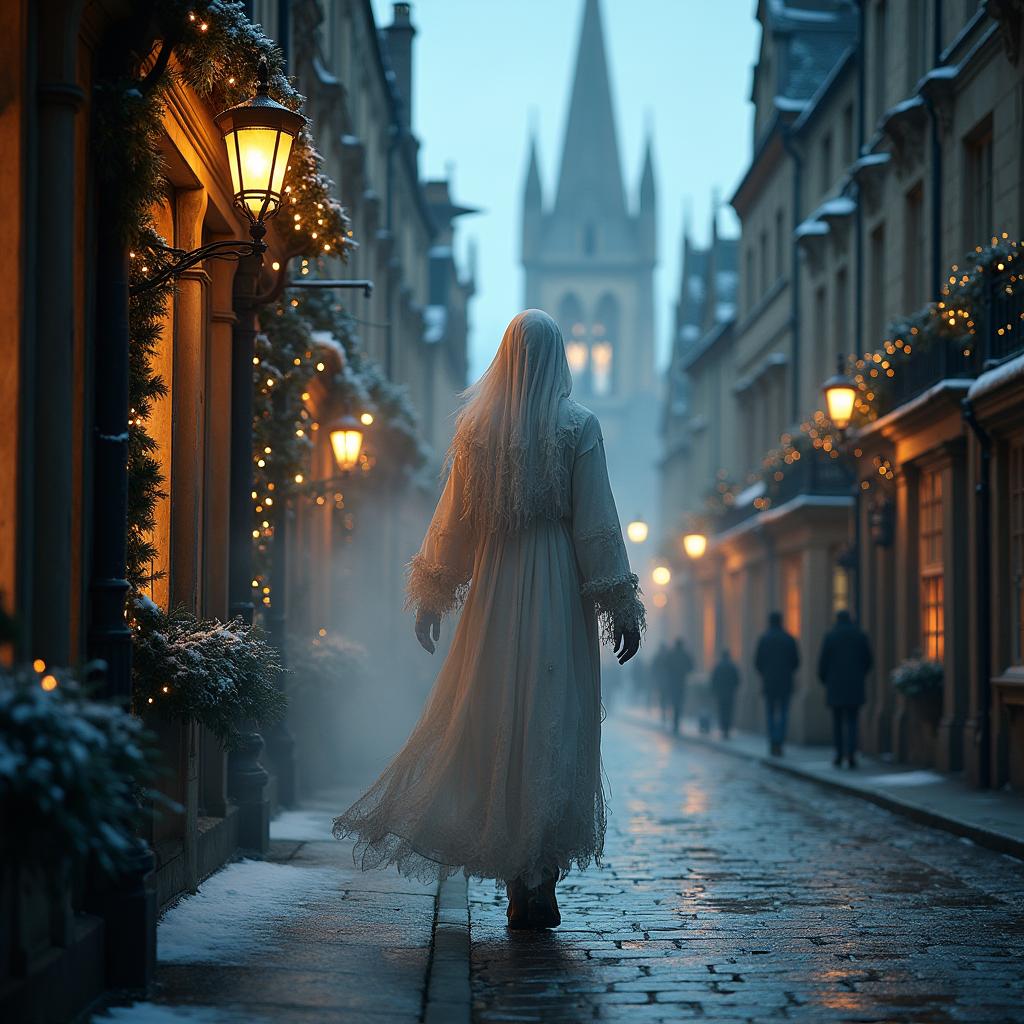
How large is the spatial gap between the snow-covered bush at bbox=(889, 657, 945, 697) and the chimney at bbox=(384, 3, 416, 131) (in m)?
22.1

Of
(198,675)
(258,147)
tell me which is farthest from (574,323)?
(198,675)

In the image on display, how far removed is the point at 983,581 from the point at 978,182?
4627mm

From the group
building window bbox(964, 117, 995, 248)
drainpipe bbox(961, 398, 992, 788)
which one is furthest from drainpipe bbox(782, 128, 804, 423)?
drainpipe bbox(961, 398, 992, 788)

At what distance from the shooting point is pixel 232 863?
8945mm

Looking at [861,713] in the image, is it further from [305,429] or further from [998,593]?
[305,429]

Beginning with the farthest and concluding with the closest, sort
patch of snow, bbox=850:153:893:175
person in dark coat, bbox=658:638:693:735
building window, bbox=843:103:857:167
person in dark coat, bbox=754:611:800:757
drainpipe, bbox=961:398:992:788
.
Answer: person in dark coat, bbox=658:638:693:735 → building window, bbox=843:103:857:167 → person in dark coat, bbox=754:611:800:757 → patch of snow, bbox=850:153:893:175 → drainpipe, bbox=961:398:992:788

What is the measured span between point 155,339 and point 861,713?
59.2ft

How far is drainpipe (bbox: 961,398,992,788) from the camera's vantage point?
1692cm

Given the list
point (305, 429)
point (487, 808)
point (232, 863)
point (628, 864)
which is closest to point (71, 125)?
point (487, 808)

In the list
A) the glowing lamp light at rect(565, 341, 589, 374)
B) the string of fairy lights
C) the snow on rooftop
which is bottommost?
the string of fairy lights

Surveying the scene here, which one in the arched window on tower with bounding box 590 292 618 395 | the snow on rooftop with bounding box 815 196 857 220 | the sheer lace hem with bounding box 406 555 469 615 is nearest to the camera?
the sheer lace hem with bounding box 406 555 469 615

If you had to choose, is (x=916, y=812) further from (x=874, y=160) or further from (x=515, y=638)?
(x=874, y=160)

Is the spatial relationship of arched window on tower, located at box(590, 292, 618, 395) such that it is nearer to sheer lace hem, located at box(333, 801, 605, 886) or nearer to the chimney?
the chimney

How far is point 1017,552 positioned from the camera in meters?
16.7
